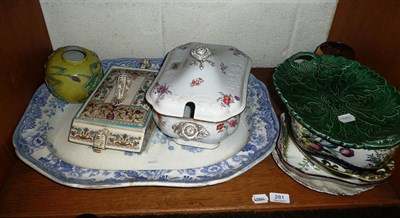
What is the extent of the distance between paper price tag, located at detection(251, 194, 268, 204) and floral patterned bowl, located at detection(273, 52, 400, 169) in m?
0.16

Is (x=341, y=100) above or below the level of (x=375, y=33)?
below

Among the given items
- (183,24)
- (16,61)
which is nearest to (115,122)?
(16,61)

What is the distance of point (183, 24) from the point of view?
108 cm

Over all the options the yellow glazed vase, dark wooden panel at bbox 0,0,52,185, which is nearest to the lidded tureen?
the yellow glazed vase

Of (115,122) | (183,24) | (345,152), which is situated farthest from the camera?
(183,24)

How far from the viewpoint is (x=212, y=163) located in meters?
0.85

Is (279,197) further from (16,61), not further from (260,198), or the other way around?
(16,61)

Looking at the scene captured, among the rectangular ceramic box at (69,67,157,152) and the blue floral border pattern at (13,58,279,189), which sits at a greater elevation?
the rectangular ceramic box at (69,67,157,152)

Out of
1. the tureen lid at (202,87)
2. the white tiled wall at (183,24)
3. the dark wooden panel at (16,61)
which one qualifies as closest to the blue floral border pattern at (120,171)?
the dark wooden panel at (16,61)

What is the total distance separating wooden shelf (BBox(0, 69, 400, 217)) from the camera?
767 mm

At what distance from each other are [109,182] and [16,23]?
50 centimetres

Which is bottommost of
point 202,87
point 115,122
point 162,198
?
point 162,198

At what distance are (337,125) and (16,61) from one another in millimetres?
843

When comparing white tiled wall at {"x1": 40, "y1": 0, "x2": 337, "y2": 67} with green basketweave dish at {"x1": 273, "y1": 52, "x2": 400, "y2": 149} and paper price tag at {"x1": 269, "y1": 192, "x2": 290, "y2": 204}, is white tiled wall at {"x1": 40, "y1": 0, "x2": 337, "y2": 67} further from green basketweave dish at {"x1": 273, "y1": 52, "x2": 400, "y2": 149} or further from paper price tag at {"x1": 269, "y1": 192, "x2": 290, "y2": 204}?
paper price tag at {"x1": 269, "y1": 192, "x2": 290, "y2": 204}
